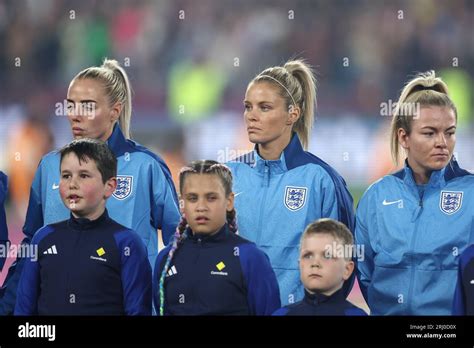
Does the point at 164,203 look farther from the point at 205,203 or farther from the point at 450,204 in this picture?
the point at 450,204

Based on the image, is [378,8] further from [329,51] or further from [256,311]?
[256,311]

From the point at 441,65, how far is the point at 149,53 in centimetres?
143

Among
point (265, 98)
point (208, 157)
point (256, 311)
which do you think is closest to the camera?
point (256, 311)

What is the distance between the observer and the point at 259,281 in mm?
4176

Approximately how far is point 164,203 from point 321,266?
861 millimetres

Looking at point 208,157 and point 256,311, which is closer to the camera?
point 256,311

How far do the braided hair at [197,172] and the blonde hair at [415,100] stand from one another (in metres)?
0.77

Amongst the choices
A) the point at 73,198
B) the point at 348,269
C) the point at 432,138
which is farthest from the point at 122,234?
the point at 432,138

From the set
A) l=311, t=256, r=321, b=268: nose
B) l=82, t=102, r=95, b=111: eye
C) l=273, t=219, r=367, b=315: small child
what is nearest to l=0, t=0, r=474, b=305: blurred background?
l=82, t=102, r=95, b=111: eye

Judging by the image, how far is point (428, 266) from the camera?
4.38 m

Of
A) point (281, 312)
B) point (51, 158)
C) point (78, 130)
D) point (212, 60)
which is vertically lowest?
point (281, 312)

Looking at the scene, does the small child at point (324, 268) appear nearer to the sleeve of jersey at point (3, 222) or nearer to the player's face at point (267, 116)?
the player's face at point (267, 116)
